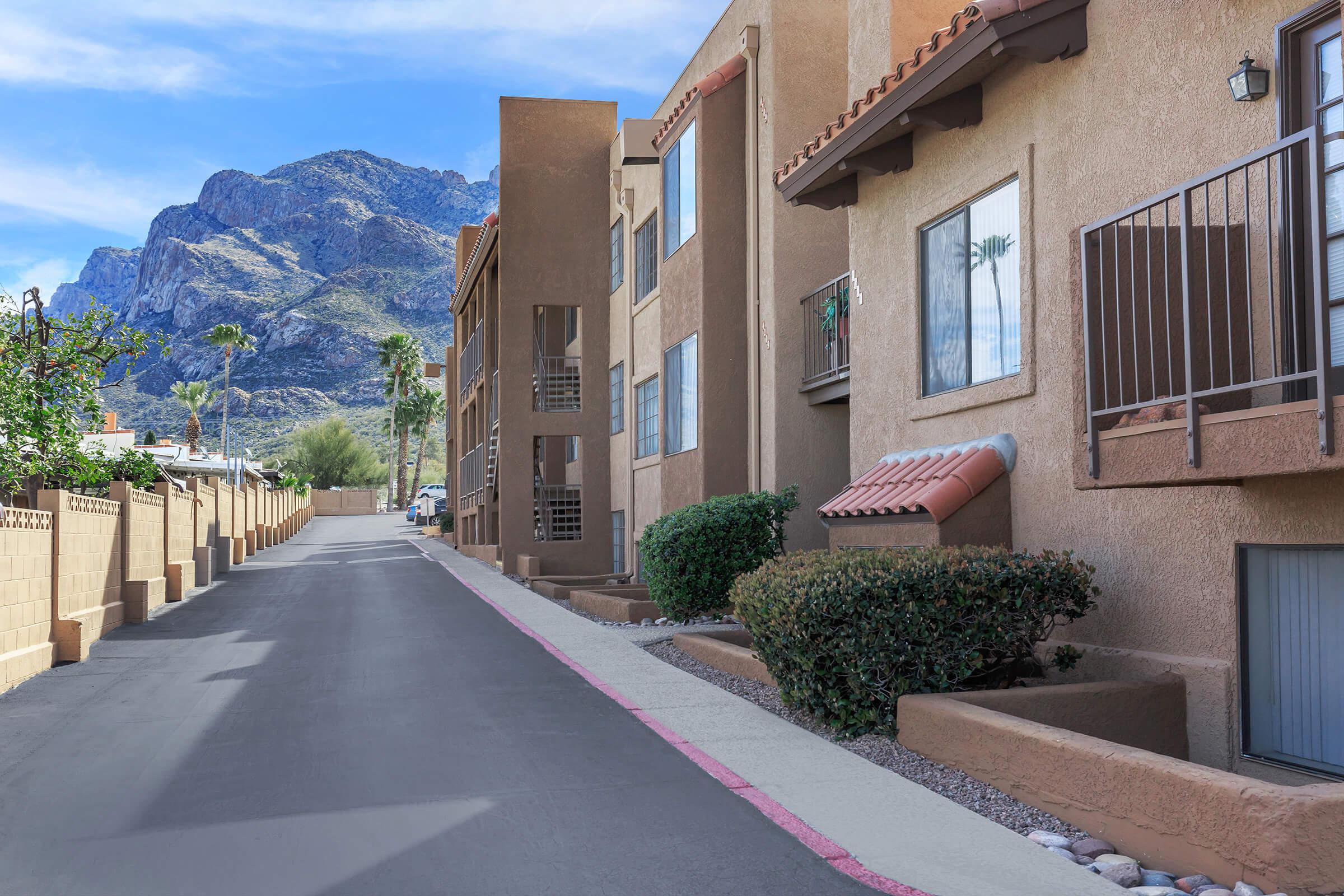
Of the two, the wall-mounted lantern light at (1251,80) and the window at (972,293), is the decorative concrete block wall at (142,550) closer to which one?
the window at (972,293)

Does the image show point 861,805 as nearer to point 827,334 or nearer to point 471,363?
point 827,334

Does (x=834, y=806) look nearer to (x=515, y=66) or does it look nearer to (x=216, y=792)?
(x=216, y=792)

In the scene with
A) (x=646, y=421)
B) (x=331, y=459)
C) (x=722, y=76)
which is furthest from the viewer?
(x=331, y=459)

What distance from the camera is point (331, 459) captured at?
9400cm

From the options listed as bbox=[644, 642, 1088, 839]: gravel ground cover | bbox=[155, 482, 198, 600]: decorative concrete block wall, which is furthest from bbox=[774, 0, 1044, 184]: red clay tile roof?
bbox=[155, 482, 198, 600]: decorative concrete block wall

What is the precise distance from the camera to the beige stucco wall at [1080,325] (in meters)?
7.77

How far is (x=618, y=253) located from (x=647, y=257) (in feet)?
11.3

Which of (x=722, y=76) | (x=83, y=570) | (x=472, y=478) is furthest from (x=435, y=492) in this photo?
(x=83, y=570)

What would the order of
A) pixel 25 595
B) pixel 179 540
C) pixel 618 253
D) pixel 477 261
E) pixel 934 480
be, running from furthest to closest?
pixel 477 261, pixel 618 253, pixel 179 540, pixel 25 595, pixel 934 480

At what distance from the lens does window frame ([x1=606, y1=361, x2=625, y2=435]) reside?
27031mm

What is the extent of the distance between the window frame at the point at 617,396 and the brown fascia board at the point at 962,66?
14.0 m

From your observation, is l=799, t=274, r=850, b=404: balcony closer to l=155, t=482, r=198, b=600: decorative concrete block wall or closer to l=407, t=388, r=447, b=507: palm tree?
l=155, t=482, r=198, b=600: decorative concrete block wall

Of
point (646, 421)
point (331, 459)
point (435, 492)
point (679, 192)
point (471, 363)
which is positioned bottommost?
point (435, 492)

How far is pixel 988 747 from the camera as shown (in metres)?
7.37
